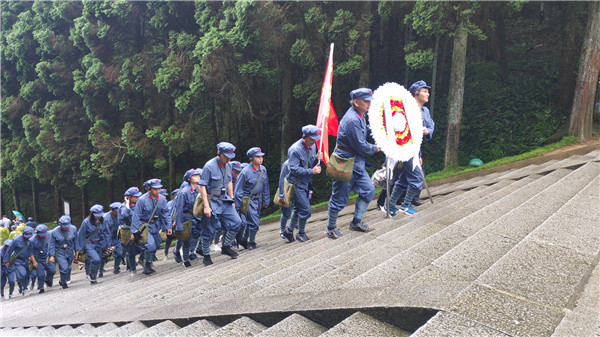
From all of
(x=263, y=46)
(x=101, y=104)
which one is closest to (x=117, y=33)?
(x=101, y=104)

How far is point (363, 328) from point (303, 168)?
4160 mm

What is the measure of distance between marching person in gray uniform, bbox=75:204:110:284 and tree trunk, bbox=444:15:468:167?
10240mm

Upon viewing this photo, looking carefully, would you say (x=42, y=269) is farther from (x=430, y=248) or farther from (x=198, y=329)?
(x=430, y=248)

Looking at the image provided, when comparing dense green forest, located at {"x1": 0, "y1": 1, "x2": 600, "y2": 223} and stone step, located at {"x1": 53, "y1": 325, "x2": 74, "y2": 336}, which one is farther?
dense green forest, located at {"x1": 0, "y1": 1, "x2": 600, "y2": 223}

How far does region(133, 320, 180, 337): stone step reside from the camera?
11.9 ft

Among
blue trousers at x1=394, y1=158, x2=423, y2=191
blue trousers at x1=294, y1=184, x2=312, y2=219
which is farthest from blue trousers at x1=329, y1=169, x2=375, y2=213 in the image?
blue trousers at x1=394, y1=158, x2=423, y2=191

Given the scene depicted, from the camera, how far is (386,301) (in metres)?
2.69

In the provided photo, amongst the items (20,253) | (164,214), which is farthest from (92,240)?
(164,214)

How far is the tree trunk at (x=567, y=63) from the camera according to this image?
1380 cm

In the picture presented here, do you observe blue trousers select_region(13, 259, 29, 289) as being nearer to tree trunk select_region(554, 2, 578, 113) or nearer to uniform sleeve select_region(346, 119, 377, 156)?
uniform sleeve select_region(346, 119, 377, 156)

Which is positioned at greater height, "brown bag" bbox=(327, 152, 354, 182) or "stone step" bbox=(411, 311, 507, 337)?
"brown bag" bbox=(327, 152, 354, 182)

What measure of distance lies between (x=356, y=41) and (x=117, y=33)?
10.8 m

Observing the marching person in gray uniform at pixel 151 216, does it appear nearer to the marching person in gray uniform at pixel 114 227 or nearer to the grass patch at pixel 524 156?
the marching person in gray uniform at pixel 114 227

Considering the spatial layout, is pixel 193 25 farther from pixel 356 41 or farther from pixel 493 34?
pixel 493 34
